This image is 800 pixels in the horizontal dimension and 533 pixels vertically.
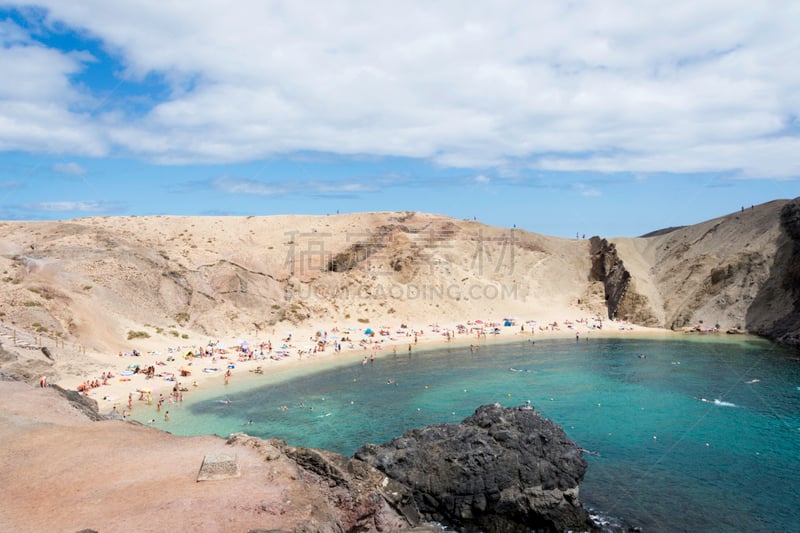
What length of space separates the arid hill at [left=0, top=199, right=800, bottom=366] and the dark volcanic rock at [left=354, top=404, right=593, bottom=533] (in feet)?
96.6

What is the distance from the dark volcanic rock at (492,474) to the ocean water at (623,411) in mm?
2191

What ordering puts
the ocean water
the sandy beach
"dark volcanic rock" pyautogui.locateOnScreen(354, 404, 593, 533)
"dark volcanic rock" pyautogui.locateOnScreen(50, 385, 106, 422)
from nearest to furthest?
"dark volcanic rock" pyautogui.locateOnScreen(354, 404, 593, 533) → the ocean water → "dark volcanic rock" pyautogui.locateOnScreen(50, 385, 106, 422) → the sandy beach

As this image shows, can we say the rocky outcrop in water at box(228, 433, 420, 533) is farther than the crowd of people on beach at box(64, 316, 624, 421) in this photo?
No

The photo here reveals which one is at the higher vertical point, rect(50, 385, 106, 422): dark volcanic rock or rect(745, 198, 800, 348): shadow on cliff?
rect(745, 198, 800, 348): shadow on cliff

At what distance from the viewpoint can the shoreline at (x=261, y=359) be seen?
34.5 metres

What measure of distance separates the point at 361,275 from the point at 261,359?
23.4 meters

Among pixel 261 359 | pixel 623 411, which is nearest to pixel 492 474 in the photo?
pixel 623 411

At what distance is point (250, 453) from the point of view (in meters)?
16.4

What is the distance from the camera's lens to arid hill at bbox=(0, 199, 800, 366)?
152 feet

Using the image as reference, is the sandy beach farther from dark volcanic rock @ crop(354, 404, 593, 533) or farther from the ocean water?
dark volcanic rock @ crop(354, 404, 593, 533)

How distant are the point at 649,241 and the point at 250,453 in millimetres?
74277

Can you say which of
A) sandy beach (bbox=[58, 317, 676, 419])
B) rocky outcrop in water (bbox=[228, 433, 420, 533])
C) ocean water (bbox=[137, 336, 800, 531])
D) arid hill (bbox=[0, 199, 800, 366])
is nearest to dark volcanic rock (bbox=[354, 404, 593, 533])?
rocky outcrop in water (bbox=[228, 433, 420, 533])

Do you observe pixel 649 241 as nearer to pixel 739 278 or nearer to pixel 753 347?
pixel 739 278

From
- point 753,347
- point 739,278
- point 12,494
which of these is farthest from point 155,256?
point 739,278
